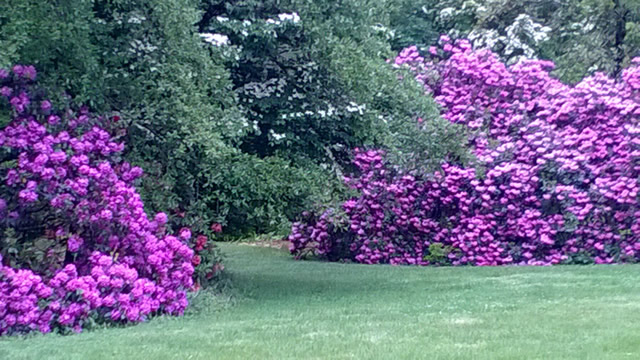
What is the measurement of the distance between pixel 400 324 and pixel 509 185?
25.3ft

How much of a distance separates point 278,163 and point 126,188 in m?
1.97

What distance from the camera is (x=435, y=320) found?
8828 millimetres

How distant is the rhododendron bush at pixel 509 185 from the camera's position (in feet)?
49.6

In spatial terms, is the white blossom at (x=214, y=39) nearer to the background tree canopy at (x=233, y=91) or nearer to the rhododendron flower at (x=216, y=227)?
the background tree canopy at (x=233, y=91)

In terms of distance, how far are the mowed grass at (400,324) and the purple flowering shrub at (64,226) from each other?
1.14ft

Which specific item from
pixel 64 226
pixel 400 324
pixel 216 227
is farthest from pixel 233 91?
pixel 400 324

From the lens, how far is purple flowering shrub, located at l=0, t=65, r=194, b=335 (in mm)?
8914

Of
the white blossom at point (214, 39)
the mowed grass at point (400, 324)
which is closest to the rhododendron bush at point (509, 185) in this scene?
the mowed grass at point (400, 324)

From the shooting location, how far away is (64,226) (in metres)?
9.46

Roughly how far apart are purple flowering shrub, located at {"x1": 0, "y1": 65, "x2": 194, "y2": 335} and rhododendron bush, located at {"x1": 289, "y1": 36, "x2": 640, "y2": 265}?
4288 mm

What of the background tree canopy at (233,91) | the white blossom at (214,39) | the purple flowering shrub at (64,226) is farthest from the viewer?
the white blossom at (214,39)

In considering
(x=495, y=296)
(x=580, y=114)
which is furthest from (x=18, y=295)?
(x=580, y=114)

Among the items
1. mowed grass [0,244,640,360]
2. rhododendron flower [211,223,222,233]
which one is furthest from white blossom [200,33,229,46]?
mowed grass [0,244,640,360]

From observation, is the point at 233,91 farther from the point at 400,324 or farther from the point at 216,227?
the point at 400,324
